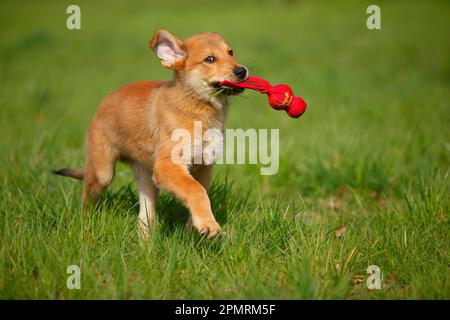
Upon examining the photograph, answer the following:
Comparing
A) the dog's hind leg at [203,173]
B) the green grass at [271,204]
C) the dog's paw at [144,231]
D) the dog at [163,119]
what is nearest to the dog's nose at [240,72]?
the dog at [163,119]

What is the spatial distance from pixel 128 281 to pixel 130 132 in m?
1.45

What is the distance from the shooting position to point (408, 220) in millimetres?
4066

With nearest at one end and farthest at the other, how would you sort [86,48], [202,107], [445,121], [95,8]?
[202,107] < [445,121] < [86,48] < [95,8]

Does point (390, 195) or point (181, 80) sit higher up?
point (181, 80)

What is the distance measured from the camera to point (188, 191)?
3418 millimetres

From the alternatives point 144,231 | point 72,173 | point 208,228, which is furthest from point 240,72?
point 72,173

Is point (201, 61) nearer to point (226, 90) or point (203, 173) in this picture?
point (226, 90)

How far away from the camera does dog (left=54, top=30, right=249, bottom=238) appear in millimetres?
3807

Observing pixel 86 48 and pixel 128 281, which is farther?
pixel 86 48

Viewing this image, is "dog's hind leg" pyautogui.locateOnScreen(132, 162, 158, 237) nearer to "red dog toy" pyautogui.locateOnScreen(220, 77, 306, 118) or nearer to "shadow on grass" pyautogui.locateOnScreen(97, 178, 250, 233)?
"shadow on grass" pyautogui.locateOnScreen(97, 178, 250, 233)

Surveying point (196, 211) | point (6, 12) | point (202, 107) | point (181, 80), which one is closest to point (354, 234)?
point (196, 211)

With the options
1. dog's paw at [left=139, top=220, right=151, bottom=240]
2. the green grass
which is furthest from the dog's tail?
dog's paw at [left=139, top=220, right=151, bottom=240]

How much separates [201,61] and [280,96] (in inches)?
27.0

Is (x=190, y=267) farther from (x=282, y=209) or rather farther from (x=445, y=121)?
(x=445, y=121)
